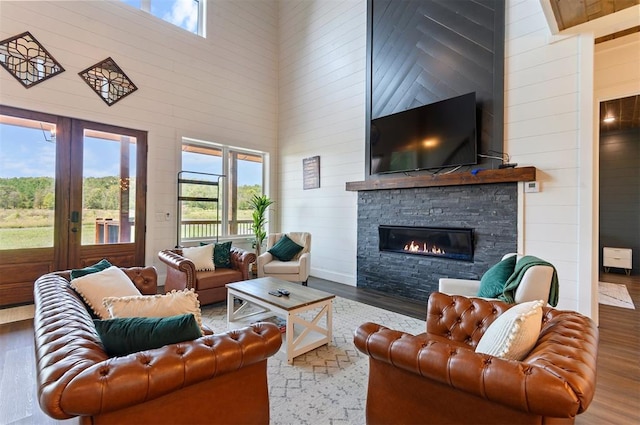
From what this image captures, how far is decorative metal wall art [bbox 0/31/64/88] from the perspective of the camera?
3.83 meters

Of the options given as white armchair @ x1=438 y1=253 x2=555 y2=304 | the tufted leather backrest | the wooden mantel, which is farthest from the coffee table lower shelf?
the wooden mantel

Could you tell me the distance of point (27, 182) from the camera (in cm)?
400

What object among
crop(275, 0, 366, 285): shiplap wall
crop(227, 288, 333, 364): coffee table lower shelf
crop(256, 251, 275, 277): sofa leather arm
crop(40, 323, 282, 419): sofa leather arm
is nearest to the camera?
crop(40, 323, 282, 419): sofa leather arm

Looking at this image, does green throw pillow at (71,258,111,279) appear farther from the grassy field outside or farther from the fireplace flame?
the fireplace flame

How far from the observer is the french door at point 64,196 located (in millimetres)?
3902

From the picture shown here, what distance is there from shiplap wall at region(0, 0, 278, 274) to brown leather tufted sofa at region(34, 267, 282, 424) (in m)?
3.88

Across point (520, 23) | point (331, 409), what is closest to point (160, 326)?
point (331, 409)

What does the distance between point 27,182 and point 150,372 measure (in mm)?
4504

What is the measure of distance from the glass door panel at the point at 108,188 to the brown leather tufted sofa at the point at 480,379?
15.4 feet

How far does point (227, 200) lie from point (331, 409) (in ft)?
16.1

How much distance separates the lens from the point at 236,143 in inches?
244

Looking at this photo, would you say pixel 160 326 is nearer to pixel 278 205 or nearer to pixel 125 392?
pixel 125 392

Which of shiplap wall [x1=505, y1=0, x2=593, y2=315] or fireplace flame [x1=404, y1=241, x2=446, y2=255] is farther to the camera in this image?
fireplace flame [x1=404, y1=241, x2=446, y2=255]

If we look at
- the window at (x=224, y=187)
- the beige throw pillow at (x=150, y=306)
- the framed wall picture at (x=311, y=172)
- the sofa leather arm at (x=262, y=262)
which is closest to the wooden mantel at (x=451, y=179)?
the framed wall picture at (x=311, y=172)
